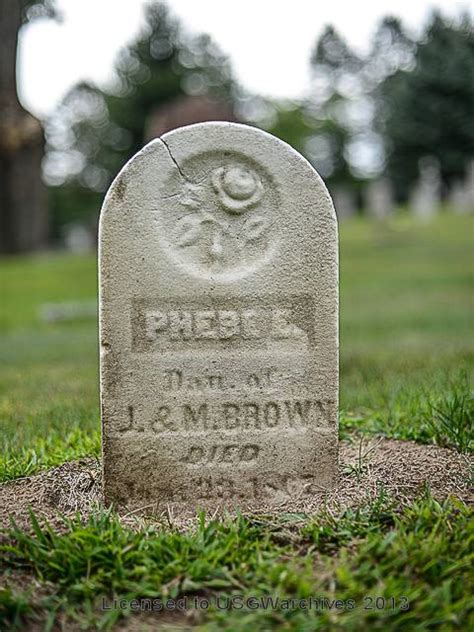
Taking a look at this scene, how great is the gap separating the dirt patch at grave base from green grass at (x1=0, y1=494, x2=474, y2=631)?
0.18 meters

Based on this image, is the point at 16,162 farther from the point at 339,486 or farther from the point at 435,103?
the point at 339,486

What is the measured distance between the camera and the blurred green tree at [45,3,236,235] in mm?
34656

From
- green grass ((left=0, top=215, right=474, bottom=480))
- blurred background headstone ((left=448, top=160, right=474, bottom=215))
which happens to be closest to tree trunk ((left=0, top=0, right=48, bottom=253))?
green grass ((left=0, top=215, right=474, bottom=480))

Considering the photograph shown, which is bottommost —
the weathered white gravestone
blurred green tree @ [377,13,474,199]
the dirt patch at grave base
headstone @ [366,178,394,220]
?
the dirt patch at grave base

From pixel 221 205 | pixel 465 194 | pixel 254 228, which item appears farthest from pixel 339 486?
pixel 465 194

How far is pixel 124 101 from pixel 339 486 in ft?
110

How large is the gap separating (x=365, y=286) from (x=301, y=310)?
1148 centimetres

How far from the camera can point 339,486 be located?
3.25 m

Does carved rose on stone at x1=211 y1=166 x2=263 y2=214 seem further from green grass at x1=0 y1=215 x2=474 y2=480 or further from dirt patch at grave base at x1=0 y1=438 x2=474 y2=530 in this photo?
green grass at x1=0 y1=215 x2=474 y2=480

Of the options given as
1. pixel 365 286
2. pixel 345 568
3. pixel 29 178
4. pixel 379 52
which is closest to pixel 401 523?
pixel 345 568

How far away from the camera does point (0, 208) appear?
20.4 metres

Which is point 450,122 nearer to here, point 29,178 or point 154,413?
point 29,178

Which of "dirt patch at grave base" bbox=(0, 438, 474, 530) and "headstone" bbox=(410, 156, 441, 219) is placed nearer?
"dirt patch at grave base" bbox=(0, 438, 474, 530)

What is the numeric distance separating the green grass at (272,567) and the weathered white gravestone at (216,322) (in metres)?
0.37
